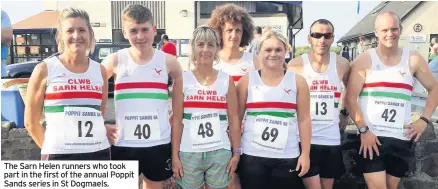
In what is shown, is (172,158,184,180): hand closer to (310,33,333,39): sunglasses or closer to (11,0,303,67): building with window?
(310,33,333,39): sunglasses

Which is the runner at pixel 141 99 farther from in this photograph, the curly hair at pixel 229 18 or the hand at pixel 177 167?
the curly hair at pixel 229 18

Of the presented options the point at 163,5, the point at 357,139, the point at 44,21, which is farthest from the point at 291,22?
the point at 357,139

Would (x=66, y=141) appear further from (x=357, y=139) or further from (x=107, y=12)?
(x=107, y=12)

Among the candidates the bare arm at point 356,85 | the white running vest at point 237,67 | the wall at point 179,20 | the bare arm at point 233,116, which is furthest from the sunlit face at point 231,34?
the wall at point 179,20

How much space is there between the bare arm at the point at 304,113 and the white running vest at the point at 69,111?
59.9 inches

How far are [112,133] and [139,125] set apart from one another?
0.24 meters

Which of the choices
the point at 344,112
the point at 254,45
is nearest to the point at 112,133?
the point at 344,112

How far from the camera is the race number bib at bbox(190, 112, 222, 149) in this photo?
2.99 meters

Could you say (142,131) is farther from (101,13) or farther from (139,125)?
(101,13)

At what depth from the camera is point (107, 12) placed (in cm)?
2414

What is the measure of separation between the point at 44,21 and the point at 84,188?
22.4 m

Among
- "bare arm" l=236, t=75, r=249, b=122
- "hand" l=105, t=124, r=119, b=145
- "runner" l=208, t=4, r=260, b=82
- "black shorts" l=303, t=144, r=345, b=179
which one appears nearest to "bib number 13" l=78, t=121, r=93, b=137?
"hand" l=105, t=124, r=119, b=145

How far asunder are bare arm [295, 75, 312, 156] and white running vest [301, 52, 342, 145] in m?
0.26

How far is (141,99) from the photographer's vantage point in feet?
9.69
